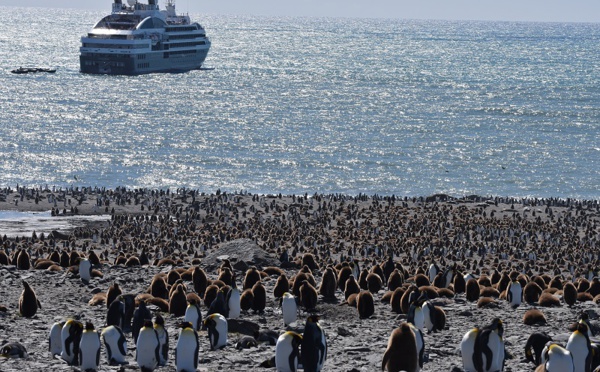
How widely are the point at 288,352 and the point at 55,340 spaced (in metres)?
3.37

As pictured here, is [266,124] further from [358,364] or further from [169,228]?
[358,364]

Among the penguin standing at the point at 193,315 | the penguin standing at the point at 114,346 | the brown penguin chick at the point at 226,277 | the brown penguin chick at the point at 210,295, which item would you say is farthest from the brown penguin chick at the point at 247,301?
the penguin standing at the point at 114,346

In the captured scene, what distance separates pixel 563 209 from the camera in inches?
1801

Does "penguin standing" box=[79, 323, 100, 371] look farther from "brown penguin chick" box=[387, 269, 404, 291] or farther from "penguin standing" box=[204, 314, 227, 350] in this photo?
"brown penguin chick" box=[387, 269, 404, 291]

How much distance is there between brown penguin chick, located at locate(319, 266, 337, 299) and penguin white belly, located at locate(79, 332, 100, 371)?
269 inches

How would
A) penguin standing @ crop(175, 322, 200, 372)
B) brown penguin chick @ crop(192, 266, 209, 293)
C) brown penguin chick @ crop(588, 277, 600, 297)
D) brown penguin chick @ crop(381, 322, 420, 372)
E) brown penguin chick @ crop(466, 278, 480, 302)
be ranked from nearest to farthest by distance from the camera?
brown penguin chick @ crop(381, 322, 420, 372) → penguin standing @ crop(175, 322, 200, 372) → brown penguin chick @ crop(192, 266, 209, 293) → brown penguin chick @ crop(466, 278, 480, 302) → brown penguin chick @ crop(588, 277, 600, 297)

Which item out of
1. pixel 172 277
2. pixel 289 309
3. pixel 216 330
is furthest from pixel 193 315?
pixel 172 277

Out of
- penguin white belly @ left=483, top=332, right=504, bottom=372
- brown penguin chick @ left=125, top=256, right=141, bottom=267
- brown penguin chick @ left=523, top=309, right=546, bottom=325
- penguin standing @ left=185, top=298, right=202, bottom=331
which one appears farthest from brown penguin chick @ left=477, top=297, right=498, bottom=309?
brown penguin chick @ left=125, top=256, right=141, bottom=267

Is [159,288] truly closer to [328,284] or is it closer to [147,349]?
[328,284]

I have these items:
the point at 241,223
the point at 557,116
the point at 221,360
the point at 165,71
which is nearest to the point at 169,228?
the point at 241,223

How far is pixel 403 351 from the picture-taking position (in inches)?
502

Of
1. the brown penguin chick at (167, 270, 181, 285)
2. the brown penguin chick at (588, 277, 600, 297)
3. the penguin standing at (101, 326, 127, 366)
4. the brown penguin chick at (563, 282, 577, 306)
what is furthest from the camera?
the brown penguin chick at (588, 277, 600, 297)

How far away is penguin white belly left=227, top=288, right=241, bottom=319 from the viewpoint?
A: 56.9ft

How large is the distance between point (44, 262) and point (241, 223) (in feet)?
50.8
